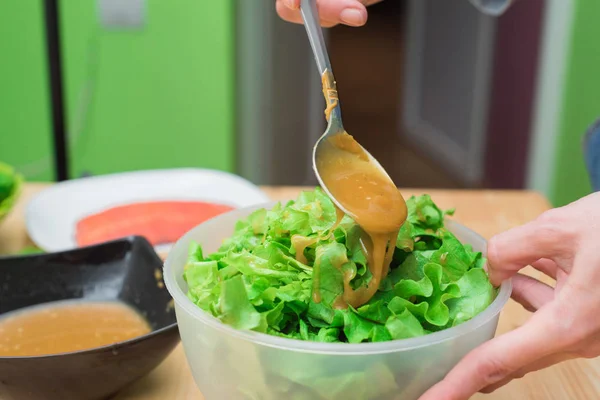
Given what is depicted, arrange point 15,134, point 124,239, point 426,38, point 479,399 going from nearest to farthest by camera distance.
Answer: point 479,399, point 124,239, point 15,134, point 426,38

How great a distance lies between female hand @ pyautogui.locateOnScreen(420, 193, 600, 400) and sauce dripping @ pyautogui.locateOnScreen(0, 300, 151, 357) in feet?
1.46

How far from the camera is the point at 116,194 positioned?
144cm

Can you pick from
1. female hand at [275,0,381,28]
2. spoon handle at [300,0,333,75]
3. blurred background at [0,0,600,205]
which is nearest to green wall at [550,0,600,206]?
blurred background at [0,0,600,205]

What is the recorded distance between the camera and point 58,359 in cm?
70

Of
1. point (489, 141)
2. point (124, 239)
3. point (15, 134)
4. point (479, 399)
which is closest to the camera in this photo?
point (479, 399)

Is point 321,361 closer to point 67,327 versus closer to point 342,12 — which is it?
point 67,327

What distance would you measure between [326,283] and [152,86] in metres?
2.11

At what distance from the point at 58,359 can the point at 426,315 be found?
1.25 ft

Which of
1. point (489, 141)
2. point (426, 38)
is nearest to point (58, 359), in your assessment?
point (489, 141)

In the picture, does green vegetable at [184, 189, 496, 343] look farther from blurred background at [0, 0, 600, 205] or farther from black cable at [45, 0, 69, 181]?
blurred background at [0, 0, 600, 205]

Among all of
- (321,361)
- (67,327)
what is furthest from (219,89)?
(321,361)

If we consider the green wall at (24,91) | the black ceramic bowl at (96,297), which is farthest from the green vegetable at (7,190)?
the green wall at (24,91)

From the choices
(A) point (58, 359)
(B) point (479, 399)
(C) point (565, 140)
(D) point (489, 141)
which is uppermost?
(A) point (58, 359)

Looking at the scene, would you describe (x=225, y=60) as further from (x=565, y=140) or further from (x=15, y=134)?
(x=565, y=140)
